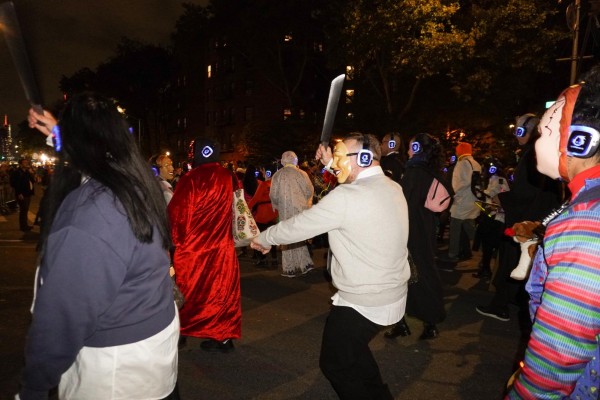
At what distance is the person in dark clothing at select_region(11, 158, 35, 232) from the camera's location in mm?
13227

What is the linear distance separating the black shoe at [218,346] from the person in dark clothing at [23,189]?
1064cm

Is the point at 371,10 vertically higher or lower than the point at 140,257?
higher

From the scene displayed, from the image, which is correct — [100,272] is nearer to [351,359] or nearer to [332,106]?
[351,359]

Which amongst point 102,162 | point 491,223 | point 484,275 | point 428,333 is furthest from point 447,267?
point 102,162

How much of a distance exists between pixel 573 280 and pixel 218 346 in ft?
13.0

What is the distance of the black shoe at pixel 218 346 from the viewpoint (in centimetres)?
473

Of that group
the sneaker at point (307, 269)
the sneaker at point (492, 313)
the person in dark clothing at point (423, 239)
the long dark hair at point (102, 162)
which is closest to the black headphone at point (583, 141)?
the long dark hair at point (102, 162)

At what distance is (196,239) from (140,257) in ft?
9.57

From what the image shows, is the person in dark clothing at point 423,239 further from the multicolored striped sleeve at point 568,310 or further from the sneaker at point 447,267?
the sneaker at point 447,267

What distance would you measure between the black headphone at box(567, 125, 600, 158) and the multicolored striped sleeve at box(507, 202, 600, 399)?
197 mm

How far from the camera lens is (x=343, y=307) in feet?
9.70

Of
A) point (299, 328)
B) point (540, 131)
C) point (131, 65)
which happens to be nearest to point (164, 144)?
point (131, 65)

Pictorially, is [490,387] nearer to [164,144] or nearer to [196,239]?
[196,239]

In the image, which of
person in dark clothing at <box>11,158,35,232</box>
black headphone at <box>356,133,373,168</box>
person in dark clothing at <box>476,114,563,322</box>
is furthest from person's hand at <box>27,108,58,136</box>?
person in dark clothing at <box>11,158,35,232</box>
